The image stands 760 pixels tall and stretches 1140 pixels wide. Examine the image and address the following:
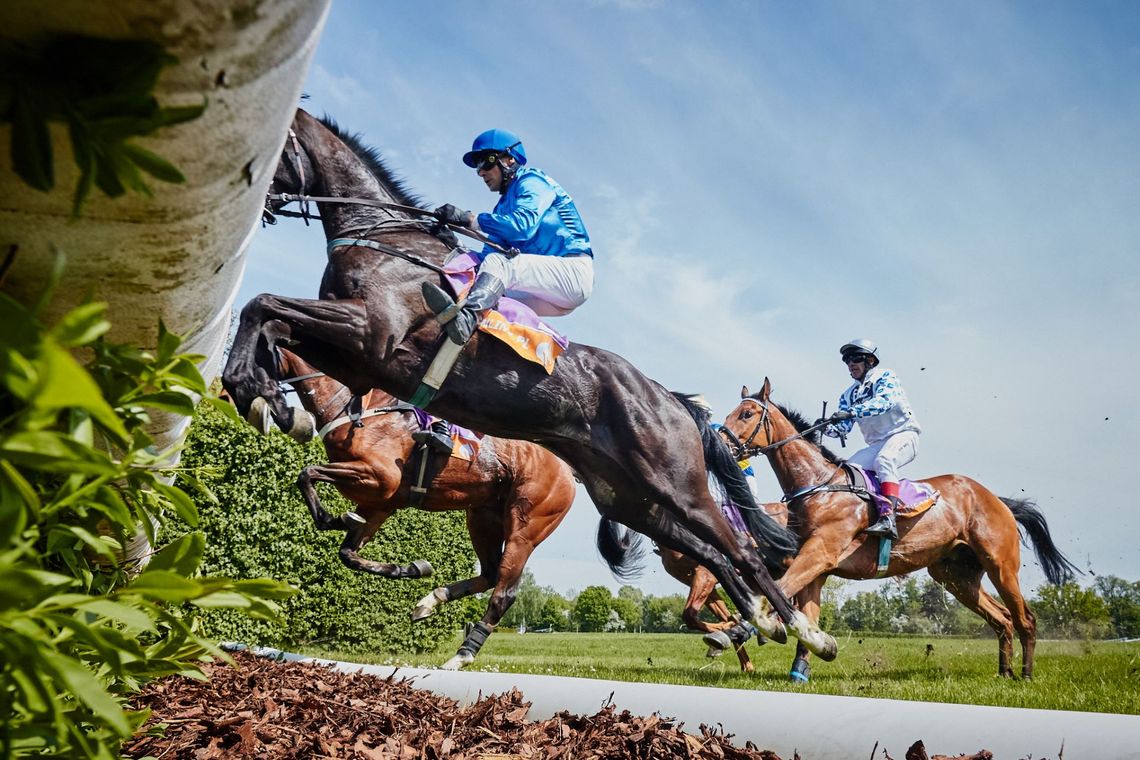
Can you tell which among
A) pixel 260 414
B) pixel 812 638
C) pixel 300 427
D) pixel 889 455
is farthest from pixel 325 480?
pixel 889 455

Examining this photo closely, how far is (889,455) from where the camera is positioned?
823 centimetres

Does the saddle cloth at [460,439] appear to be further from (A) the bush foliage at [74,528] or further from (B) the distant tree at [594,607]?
(B) the distant tree at [594,607]

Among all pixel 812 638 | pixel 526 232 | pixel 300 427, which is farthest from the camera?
pixel 812 638

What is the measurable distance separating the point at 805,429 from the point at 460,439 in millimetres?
4096

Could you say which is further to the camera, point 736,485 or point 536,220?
point 736,485

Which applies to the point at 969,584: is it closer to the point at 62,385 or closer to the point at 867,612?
the point at 62,385

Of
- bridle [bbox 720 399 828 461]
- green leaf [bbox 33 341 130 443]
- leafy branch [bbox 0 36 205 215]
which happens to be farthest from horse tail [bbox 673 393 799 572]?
green leaf [bbox 33 341 130 443]

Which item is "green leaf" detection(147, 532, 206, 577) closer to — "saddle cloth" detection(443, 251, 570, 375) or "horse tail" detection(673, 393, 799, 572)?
"saddle cloth" detection(443, 251, 570, 375)

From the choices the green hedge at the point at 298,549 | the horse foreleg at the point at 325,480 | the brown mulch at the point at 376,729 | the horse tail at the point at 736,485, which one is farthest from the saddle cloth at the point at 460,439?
the brown mulch at the point at 376,729

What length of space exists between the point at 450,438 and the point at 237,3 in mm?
6390

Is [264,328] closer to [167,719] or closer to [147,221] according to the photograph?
[167,719]

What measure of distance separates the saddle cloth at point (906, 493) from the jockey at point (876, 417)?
12 centimetres

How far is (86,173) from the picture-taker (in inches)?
24.7

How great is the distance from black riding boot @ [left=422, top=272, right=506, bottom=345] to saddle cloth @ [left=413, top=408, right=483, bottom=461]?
2862mm
